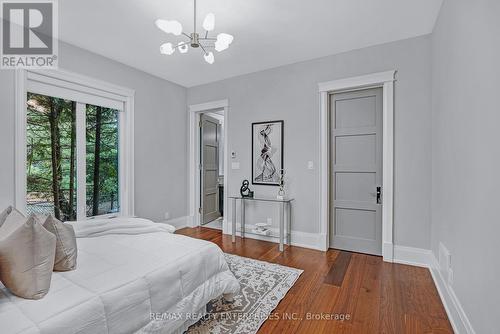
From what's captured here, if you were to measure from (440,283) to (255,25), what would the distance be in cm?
321

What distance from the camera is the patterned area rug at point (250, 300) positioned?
1.80 meters

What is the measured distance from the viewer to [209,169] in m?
5.04

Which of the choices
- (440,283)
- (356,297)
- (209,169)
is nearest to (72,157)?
(209,169)

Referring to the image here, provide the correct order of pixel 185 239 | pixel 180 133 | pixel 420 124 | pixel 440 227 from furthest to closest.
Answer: pixel 180 133 → pixel 420 124 → pixel 440 227 → pixel 185 239

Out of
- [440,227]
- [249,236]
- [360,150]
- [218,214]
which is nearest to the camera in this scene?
[440,227]

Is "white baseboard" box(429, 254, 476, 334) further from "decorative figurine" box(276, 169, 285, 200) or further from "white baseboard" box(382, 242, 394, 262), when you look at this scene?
"decorative figurine" box(276, 169, 285, 200)

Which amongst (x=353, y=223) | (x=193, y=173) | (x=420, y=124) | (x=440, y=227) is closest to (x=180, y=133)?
(x=193, y=173)

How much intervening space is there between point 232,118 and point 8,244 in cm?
340

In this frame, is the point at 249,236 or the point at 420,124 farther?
the point at 249,236

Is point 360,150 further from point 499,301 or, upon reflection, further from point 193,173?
point 193,173

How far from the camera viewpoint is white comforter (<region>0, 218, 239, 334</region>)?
3.57 feet

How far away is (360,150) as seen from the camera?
3.32 metres

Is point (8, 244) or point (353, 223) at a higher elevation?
point (8, 244)

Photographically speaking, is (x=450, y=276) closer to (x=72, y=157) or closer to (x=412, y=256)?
(x=412, y=256)
